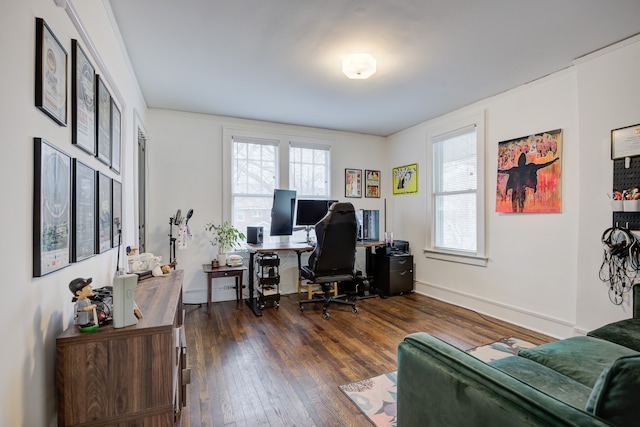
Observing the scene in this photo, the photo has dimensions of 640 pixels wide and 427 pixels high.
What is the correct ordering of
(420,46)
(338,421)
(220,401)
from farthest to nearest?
1. (420,46)
2. (220,401)
3. (338,421)

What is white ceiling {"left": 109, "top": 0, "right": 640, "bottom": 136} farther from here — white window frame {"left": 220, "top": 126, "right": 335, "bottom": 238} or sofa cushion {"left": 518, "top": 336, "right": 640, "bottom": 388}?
sofa cushion {"left": 518, "top": 336, "right": 640, "bottom": 388}

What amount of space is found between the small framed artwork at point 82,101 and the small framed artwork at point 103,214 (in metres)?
0.21

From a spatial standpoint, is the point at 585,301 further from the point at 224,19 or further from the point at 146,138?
the point at 146,138

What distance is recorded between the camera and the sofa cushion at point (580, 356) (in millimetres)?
1394

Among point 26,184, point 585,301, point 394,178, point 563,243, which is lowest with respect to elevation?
point 585,301

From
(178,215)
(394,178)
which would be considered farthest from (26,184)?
(394,178)

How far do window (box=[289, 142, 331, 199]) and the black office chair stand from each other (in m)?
1.36

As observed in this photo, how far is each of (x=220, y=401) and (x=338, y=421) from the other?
763 millimetres

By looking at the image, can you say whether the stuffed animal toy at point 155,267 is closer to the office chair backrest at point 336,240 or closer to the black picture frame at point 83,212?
the black picture frame at point 83,212

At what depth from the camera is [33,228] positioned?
98 cm

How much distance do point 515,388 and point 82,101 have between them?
1.99m

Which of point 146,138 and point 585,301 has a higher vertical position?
point 146,138

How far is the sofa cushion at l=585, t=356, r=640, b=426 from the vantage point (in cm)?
66

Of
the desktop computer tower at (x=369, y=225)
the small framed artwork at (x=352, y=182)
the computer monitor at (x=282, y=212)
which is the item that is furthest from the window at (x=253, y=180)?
the desktop computer tower at (x=369, y=225)
